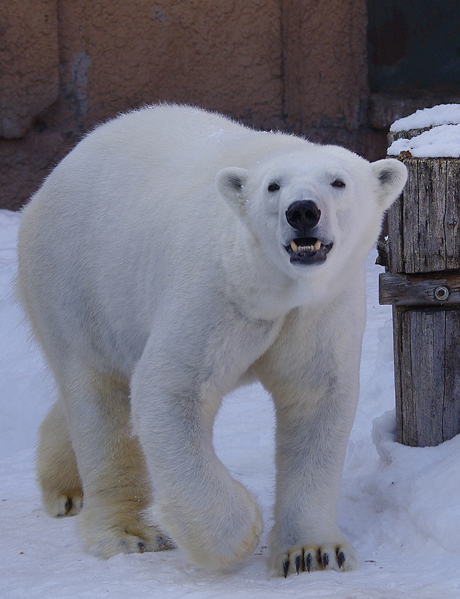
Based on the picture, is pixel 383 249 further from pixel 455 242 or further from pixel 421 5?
pixel 421 5

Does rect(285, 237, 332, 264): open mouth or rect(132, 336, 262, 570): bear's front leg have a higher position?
rect(285, 237, 332, 264): open mouth

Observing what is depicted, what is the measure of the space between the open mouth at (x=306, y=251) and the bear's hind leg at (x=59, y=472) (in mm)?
1681

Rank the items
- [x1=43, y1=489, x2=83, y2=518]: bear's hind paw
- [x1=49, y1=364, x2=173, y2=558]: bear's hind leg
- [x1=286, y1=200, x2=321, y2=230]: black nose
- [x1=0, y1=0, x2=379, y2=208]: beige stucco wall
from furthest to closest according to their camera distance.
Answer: [x1=0, y1=0, x2=379, y2=208]: beige stucco wall
[x1=43, y1=489, x2=83, y2=518]: bear's hind paw
[x1=49, y1=364, x2=173, y2=558]: bear's hind leg
[x1=286, y1=200, x2=321, y2=230]: black nose

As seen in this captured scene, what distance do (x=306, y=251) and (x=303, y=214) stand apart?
10cm

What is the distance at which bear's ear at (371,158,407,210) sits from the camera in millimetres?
2436

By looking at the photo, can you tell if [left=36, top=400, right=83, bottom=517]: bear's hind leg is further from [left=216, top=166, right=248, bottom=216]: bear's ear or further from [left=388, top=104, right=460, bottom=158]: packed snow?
[left=388, top=104, right=460, bottom=158]: packed snow

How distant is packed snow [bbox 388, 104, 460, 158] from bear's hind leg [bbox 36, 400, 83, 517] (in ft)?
5.72

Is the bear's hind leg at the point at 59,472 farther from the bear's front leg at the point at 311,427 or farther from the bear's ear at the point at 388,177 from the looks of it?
the bear's ear at the point at 388,177

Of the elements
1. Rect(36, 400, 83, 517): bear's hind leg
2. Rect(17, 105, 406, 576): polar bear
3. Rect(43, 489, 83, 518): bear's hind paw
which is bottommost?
Rect(43, 489, 83, 518): bear's hind paw

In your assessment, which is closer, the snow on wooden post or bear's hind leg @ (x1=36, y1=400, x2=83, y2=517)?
the snow on wooden post

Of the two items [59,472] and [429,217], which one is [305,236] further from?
[59,472]

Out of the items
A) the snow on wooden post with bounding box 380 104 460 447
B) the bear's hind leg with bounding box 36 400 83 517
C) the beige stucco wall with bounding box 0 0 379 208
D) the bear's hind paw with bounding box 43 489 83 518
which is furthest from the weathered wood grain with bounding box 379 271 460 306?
the beige stucco wall with bounding box 0 0 379 208

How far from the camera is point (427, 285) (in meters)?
2.99

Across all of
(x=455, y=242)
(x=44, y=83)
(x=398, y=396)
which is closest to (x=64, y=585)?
(x=398, y=396)
